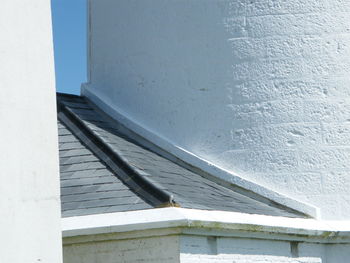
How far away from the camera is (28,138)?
6.96 metres

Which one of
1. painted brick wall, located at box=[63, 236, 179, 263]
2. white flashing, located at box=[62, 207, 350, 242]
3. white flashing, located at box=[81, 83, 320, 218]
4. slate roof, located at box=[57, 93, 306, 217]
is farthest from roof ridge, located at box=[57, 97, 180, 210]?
white flashing, located at box=[81, 83, 320, 218]

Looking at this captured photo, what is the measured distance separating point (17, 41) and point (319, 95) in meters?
4.85

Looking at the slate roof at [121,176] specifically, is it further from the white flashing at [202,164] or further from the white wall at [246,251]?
the white wall at [246,251]

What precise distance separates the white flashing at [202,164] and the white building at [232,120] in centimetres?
1

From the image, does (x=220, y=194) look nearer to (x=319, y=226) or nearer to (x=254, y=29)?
(x=319, y=226)

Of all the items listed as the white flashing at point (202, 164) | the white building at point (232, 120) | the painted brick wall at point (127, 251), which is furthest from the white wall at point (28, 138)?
the white flashing at point (202, 164)

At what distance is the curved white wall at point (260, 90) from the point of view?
430 inches

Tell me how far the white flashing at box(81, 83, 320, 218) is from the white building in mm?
13

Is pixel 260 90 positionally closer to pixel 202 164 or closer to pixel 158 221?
pixel 202 164

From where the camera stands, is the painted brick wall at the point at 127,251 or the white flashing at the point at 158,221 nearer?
the white flashing at the point at 158,221

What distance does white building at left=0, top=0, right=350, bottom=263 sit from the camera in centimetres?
991

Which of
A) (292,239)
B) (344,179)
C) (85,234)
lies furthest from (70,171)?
(344,179)

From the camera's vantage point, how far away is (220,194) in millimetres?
10438

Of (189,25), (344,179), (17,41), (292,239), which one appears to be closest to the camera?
(17,41)
